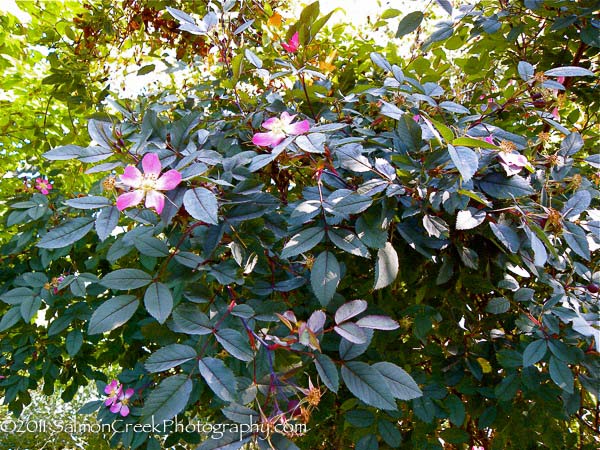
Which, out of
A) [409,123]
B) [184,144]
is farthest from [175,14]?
[409,123]

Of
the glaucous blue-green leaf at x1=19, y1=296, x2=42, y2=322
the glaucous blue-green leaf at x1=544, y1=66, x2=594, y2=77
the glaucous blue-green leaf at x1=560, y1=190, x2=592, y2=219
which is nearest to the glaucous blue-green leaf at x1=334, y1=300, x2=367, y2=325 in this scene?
the glaucous blue-green leaf at x1=560, y1=190, x2=592, y2=219

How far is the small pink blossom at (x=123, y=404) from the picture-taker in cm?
108

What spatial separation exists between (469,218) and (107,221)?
485 millimetres

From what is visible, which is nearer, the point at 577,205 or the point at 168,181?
the point at 168,181

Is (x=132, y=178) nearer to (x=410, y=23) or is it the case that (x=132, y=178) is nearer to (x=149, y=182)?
(x=149, y=182)

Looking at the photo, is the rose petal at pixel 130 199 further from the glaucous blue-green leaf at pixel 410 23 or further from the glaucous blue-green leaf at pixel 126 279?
the glaucous blue-green leaf at pixel 410 23

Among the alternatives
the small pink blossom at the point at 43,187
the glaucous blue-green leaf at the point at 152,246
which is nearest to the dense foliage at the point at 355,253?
the glaucous blue-green leaf at the point at 152,246

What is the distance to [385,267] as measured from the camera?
72cm

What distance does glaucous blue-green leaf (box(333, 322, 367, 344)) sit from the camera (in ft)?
2.12

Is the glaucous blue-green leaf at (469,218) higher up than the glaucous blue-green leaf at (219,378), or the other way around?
the glaucous blue-green leaf at (469,218)

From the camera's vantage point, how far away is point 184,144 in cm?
75

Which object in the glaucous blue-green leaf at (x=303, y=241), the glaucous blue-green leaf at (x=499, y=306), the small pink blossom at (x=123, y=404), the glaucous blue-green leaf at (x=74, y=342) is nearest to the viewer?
the glaucous blue-green leaf at (x=303, y=241)

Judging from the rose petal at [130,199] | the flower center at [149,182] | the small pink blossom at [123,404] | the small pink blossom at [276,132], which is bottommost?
the small pink blossom at [123,404]

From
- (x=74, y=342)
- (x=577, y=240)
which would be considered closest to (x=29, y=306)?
(x=74, y=342)
